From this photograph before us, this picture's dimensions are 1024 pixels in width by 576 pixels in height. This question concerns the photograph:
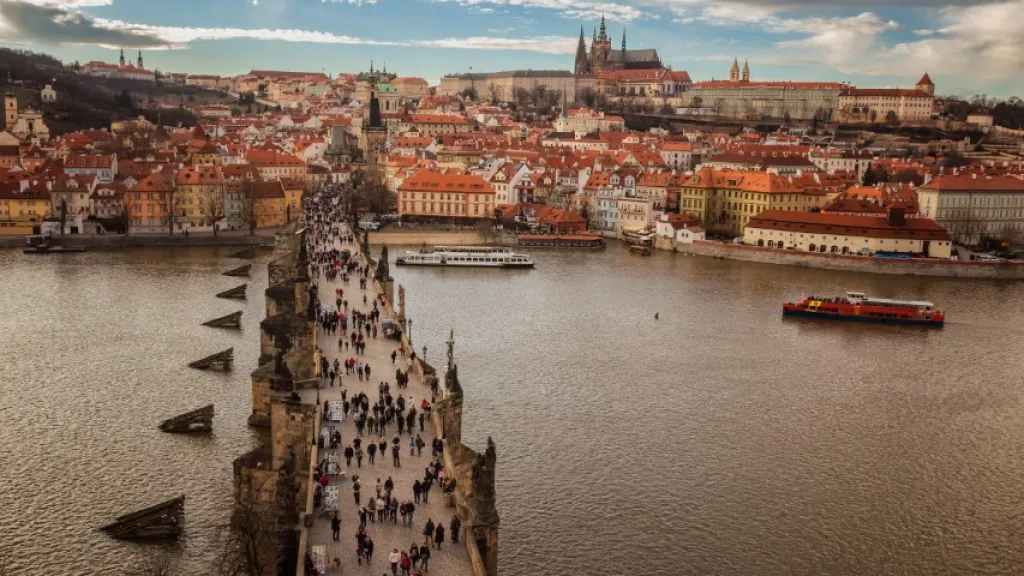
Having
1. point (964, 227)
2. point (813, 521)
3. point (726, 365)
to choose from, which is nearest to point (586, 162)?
point (964, 227)

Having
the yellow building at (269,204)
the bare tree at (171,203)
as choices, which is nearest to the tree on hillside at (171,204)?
the bare tree at (171,203)

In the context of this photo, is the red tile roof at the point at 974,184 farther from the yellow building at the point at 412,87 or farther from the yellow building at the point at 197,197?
the yellow building at the point at 412,87

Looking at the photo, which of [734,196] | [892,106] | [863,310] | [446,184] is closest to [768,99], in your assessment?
[892,106]

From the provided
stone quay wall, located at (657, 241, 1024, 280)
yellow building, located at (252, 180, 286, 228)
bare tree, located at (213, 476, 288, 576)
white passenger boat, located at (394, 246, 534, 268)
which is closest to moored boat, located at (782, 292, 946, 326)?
stone quay wall, located at (657, 241, 1024, 280)

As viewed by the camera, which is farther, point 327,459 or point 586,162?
point 586,162

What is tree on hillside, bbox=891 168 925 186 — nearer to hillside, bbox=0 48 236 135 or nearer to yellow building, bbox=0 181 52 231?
yellow building, bbox=0 181 52 231

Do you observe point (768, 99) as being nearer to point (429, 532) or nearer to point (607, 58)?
point (607, 58)

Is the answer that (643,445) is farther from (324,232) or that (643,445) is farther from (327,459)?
(324,232)

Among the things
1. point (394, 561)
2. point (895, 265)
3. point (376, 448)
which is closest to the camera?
point (394, 561)
